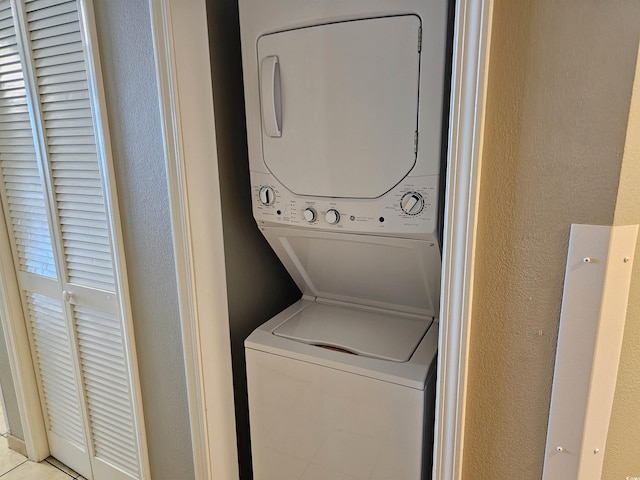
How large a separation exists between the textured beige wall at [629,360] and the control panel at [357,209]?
476 millimetres

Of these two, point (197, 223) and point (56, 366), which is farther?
point (56, 366)

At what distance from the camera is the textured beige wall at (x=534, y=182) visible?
699 millimetres

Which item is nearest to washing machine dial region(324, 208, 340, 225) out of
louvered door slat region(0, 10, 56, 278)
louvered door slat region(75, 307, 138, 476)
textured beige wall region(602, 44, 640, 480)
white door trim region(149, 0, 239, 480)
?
white door trim region(149, 0, 239, 480)

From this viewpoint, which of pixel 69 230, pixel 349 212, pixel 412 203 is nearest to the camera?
pixel 412 203

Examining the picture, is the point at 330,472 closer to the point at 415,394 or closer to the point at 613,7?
the point at 415,394

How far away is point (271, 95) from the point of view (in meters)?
1.31

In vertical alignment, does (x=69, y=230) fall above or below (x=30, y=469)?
above

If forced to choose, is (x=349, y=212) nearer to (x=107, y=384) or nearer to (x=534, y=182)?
(x=534, y=182)

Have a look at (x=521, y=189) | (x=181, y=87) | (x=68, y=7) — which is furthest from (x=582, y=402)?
(x=68, y=7)

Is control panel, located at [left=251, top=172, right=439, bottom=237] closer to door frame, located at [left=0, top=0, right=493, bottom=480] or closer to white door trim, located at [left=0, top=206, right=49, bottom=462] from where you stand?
door frame, located at [left=0, top=0, right=493, bottom=480]

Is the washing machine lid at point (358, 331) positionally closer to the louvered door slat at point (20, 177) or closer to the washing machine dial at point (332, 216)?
the washing machine dial at point (332, 216)

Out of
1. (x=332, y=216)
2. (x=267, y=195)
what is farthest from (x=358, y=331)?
(x=267, y=195)

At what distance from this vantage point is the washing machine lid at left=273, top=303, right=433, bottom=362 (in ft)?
4.40

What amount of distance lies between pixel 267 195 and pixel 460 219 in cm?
74
